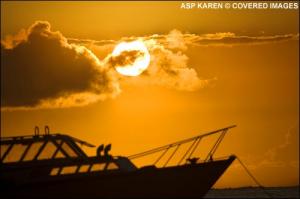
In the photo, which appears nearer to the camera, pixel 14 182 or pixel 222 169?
pixel 14 182

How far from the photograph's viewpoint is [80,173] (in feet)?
102

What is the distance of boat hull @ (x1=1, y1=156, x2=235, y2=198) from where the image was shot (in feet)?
101

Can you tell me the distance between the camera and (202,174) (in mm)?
32125

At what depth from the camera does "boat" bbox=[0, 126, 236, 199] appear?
30.7 meters

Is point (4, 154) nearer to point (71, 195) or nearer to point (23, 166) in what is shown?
point (23, 166)

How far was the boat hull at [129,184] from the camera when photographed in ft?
101

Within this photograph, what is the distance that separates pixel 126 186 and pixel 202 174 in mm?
3559

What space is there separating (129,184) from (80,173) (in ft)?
7.18

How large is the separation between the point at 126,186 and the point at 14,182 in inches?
190

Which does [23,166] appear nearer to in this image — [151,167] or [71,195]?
[71,195]

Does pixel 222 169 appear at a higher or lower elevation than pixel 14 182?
higher

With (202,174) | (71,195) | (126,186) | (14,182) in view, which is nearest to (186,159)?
(202,174)

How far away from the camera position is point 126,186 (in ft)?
102

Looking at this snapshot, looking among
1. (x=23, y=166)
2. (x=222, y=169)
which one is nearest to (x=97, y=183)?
(x=23, y=166)
